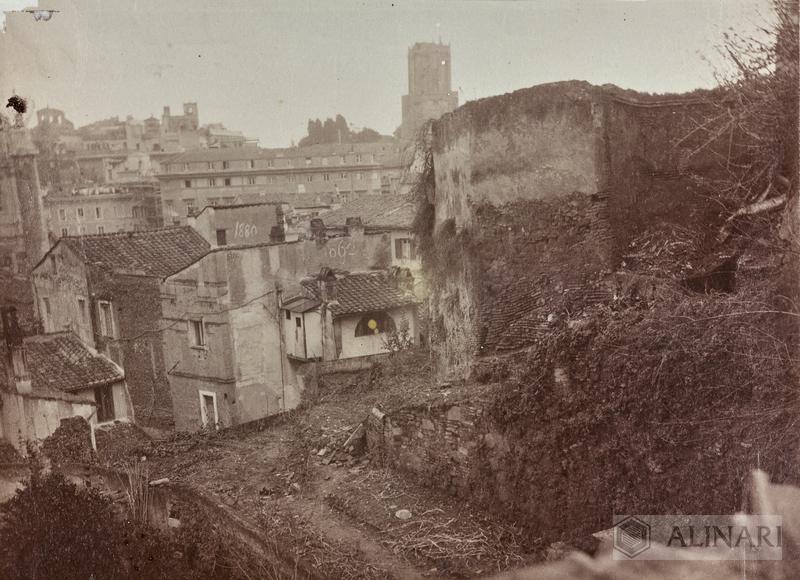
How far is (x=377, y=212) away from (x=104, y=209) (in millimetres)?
9319

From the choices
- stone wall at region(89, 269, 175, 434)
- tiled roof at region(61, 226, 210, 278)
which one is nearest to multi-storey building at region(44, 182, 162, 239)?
tiled roof at region(61, 226, 210, 278)

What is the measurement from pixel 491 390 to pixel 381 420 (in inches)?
82.0

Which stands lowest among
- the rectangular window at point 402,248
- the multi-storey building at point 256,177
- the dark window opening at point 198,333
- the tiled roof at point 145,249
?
the dark window opening at point 198,333

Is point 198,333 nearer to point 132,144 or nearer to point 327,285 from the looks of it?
point 327,285

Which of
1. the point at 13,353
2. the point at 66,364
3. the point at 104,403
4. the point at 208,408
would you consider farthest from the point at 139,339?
the point at 13,353

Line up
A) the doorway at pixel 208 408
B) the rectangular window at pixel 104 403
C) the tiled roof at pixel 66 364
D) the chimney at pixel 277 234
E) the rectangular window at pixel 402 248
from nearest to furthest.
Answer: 1. the tiled roof at pixel 66 364
2. the rectangular window at pixel 104 403
3. the doorway at pixel 208 408
4. the chimney at pixel 277 234
5. the rectangular window at pixel 402 248

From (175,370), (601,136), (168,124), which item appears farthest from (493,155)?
(168,124)

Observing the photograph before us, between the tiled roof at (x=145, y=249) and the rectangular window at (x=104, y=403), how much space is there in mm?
3754

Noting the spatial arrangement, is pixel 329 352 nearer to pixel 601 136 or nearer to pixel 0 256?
pixel 0 256

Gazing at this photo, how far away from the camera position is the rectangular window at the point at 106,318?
1616 cm

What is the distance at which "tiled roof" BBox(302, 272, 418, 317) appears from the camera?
14.9 meters

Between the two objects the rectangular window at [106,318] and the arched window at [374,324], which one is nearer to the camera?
the arched window at [374,324]

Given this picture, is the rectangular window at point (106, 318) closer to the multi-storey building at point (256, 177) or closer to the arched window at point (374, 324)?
the arched window at point (374, 324)

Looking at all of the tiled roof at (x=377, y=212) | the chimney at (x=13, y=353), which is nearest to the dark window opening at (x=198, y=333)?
the chimney at (x=13, y=353)
